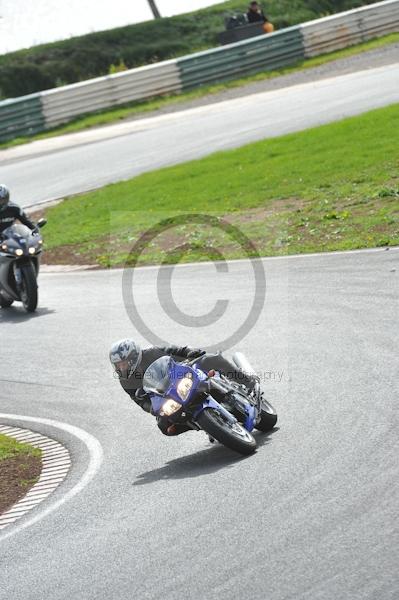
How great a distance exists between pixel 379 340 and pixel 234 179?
1258cm

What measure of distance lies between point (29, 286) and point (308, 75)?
1869cm

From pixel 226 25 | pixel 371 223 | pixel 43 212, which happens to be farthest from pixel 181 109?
pixel 371 223

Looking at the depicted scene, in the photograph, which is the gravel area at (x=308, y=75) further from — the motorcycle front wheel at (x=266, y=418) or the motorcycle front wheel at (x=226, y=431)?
the motorcycle front wheel at (x=226, y=431)

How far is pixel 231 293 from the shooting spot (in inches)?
623

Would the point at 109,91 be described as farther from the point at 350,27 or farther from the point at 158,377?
the point at 158,377

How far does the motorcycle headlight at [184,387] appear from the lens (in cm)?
905

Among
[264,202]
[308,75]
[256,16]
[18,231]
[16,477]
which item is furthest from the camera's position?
[256,16]

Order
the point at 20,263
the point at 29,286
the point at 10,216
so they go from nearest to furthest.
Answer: the point at 29,286, the point at 20,263, the point at 10,216

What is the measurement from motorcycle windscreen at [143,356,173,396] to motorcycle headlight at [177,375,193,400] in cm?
13

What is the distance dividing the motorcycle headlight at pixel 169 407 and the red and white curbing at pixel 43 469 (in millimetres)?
1364

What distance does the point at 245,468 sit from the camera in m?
8.84

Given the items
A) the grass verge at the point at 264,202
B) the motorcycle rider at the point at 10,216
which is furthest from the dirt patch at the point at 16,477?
the grass verge at the point at 264,202

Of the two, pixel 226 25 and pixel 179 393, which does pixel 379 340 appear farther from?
pixel 226 25

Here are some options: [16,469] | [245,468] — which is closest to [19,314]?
[16,469]
